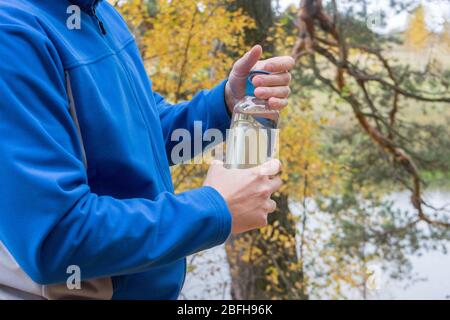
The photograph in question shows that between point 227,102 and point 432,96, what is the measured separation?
3664 mm

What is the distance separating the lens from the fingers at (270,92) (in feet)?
3.25

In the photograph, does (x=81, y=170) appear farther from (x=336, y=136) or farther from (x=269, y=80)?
(x=336, y=136)

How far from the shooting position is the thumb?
1.05m

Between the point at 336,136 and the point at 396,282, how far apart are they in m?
1.44

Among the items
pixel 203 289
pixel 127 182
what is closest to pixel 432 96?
pixel 203 289

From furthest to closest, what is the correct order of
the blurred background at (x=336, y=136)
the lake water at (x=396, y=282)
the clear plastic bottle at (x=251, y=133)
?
the lake water at (x=396, y=282)
the blurred background at (x=336, y=136)
the clear plastic bottle at (x=251, y=133)

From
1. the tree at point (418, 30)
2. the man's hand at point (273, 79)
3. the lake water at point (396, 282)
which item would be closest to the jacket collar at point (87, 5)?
the man's hand at point (273, 79)

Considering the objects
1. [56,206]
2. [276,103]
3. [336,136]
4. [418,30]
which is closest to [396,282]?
[336,136]

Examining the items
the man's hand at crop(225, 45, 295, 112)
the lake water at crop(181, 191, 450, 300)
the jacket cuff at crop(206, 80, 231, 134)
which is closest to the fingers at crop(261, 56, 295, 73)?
the man's hand at crop(225, 45, 295, 112)

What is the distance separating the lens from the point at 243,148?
941 mm

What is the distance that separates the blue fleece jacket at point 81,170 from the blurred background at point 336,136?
7.00 ft

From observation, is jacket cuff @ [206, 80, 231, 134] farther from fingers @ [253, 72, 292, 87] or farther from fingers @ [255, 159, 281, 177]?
fingers @ [255, 159, 281, 177]

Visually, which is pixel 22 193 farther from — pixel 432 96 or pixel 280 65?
pixel 432 96

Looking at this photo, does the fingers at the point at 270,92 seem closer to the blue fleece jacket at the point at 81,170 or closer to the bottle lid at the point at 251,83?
the bottle lid at the point at 251,83
